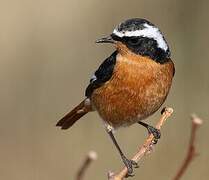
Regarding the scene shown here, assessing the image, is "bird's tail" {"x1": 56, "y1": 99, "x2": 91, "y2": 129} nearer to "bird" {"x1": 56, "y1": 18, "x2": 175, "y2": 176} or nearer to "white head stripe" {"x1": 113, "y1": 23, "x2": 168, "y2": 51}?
"bird" {"x1": 56, "y1": 18, "x2": 175, "y2": 176}

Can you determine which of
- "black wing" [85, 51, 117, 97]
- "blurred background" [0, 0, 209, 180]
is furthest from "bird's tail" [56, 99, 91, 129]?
"blurred background" [0, 0, 209, 180]

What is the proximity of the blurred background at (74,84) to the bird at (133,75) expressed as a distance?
2.00 metres

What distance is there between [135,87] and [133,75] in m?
0.08

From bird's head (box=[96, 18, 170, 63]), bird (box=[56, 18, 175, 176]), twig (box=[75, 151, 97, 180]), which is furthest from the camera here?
bird (box=[56, 18, 175, 176])

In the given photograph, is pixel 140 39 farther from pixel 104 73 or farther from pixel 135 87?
pixel 104 73

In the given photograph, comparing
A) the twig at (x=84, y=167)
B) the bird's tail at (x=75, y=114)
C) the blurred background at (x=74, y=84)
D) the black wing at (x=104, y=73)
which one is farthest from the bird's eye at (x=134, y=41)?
the twig at (x=84, y=167)

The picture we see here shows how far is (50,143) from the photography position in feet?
27.9

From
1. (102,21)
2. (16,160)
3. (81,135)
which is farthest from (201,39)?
(16,160)

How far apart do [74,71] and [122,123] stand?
352 centimetres

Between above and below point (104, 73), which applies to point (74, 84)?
below

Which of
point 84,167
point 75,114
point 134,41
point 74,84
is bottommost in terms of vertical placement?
point 74,84

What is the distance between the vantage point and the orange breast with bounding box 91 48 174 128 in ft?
16.6

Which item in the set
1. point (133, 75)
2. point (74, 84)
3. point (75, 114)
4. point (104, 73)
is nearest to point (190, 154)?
point (133, 75)

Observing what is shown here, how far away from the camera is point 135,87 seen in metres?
5.10
